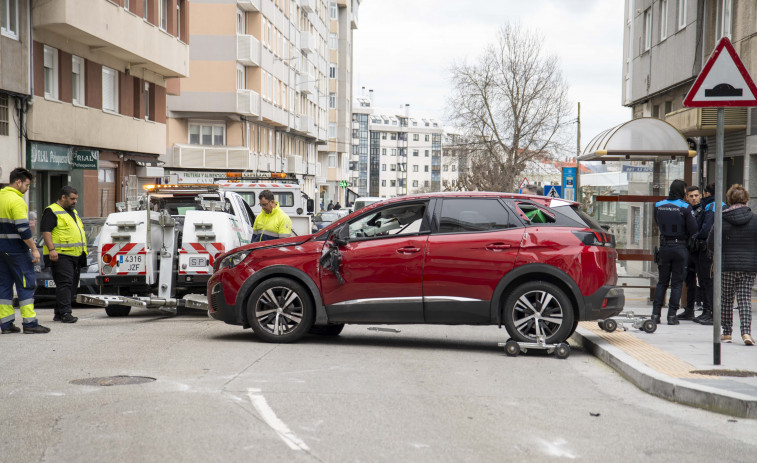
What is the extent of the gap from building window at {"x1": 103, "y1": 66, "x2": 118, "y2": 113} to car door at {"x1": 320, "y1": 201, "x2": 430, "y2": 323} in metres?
→ 21.7

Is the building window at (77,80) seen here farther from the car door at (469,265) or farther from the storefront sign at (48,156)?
the car door at (469,265)

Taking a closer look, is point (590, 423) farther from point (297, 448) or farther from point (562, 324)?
point (562, 324)

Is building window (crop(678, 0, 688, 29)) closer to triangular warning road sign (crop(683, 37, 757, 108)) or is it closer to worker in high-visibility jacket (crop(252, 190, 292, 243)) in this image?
worker in high-visibility jacket (crop(252, 190, 292, 243))

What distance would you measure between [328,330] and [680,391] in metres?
5.16

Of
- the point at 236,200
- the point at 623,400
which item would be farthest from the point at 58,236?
the point at 623,400

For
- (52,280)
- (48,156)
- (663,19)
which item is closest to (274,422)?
(52,280)

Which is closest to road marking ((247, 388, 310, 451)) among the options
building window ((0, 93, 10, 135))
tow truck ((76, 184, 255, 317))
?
tow truck ((76, 184, 255, 317))

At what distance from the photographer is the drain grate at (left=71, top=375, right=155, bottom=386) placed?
8.19 metres

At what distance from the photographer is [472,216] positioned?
424 inches

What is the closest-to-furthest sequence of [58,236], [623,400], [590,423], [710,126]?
[590,423] → [623,400] → [58,236] → [710,126]

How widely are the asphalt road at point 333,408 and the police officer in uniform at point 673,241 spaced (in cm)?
265

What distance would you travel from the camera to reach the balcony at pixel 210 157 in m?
49.6

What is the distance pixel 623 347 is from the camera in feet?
34.4

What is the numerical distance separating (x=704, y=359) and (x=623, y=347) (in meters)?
1.08
